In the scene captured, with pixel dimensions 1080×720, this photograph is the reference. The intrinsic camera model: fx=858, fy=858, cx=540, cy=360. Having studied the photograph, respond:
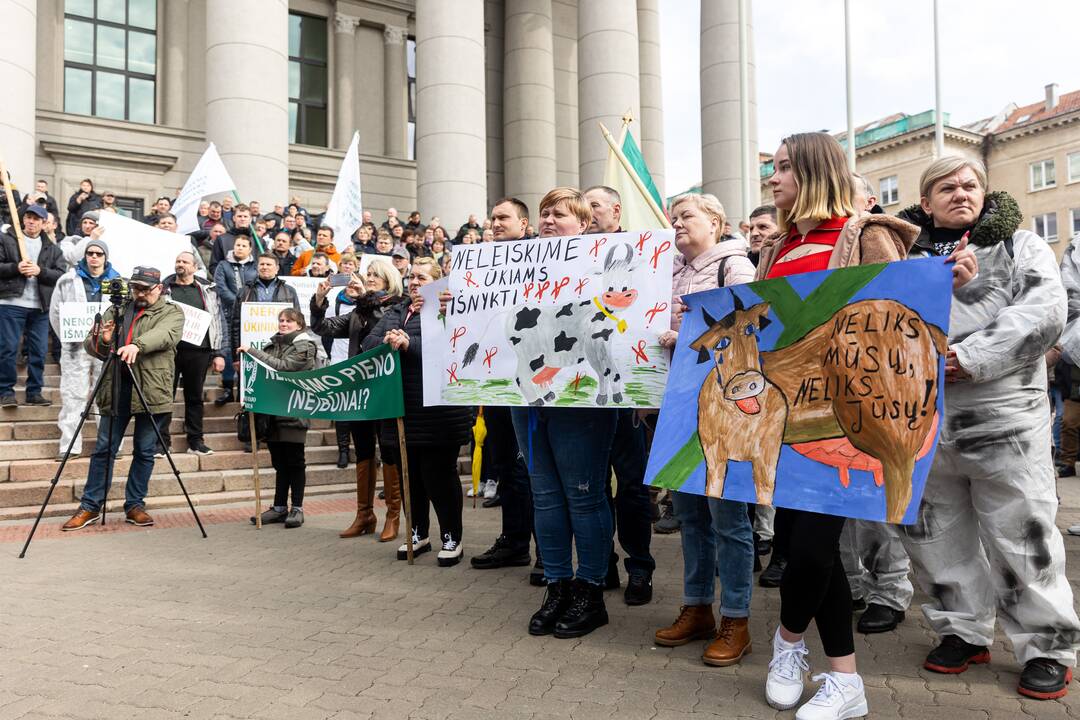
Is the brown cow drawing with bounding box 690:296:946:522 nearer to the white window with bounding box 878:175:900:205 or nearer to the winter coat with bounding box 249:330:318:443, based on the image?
the winter coat with bounding box 249:330:318:443

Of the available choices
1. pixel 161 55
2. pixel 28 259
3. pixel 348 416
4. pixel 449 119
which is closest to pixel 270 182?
pixel 449 119

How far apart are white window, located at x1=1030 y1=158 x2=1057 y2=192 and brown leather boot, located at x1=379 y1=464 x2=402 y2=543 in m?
60.6

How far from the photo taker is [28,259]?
32.6ft

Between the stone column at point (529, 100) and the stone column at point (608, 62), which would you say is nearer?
the stone column at point (608, 62)

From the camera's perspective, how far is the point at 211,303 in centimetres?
1020

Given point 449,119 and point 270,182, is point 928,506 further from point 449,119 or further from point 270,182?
point 449,119

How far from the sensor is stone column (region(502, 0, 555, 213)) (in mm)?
27875

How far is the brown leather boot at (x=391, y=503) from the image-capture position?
23.1 feet

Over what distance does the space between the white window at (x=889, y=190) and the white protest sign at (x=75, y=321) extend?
60.1 meters

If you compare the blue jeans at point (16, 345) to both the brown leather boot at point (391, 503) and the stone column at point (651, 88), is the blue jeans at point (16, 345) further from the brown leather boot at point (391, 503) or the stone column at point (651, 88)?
the stone column at point (651, 88)

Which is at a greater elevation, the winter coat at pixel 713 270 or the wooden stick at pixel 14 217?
the wooden stick at pixel 14 217

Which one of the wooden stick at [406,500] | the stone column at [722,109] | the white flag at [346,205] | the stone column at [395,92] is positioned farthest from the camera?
the stone column at [395,92]

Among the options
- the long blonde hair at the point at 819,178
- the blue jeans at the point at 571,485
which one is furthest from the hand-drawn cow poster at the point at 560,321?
the long blonde hair at the point at 819,178

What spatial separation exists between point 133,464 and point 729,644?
6.23 metres
